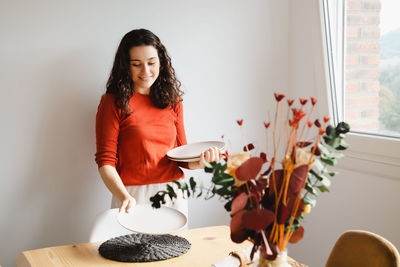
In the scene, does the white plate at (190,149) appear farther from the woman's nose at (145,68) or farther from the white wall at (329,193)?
the white wall at (329,193)

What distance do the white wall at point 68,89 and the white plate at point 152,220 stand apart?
0.79m

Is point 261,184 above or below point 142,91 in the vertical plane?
below

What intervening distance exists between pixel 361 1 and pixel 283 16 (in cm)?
A: 52

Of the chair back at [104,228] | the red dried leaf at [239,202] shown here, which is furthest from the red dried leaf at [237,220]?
the chair back at [104,228]

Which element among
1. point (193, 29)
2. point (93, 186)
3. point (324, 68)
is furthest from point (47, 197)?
point (324, 68)

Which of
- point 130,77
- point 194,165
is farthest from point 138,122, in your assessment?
point 194,165

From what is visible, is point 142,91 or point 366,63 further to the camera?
point 366,63

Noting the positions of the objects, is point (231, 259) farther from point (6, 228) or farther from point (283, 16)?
point (283, 16)

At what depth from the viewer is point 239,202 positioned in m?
1.14

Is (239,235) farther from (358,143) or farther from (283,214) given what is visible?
(358,143)

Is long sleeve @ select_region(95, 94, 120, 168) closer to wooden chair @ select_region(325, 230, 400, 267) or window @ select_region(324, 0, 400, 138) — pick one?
wooden chair @ select_region(325, 230, 400, 267)

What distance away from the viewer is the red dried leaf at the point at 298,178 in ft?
3.76

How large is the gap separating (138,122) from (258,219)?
1.29m

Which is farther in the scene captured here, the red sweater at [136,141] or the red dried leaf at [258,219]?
the red sweater at [136,141]
